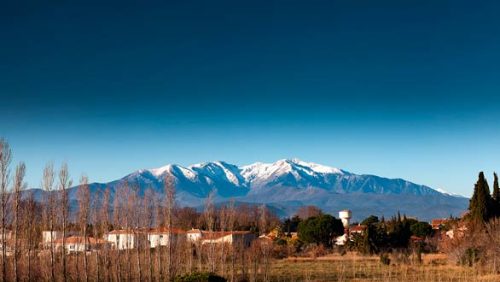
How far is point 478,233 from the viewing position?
142 ft

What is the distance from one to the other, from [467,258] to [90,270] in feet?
81.7

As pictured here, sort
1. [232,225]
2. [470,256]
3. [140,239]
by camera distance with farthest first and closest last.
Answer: [232,225]
[140,239]
[470,256]

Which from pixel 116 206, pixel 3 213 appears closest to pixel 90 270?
pixel 116 206

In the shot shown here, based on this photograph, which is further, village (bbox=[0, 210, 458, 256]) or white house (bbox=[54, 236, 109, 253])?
village (bbox=[0, 210, 458, 256])

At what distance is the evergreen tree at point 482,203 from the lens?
4912 cm

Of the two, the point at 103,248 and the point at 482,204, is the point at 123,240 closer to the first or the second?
the point at 103,248

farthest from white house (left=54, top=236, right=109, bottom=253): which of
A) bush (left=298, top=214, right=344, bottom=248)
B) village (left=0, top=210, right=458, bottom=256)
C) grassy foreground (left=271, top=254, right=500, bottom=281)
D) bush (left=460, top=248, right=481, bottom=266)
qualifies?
bush (left=460, top=248, right=481, bottom=266)

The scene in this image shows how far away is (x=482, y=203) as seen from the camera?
1940 inches

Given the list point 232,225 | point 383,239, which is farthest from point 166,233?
point 383,239

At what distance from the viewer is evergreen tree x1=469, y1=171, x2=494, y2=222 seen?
49.1 m

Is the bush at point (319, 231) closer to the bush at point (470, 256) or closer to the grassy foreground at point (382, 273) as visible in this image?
the grassy foreground at point (382, 273)

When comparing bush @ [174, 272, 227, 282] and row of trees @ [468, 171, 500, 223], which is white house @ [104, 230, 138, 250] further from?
row of trees @ [468, 171, 500, 223]

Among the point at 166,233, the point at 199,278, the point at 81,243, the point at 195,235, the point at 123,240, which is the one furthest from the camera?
the point at 195,235

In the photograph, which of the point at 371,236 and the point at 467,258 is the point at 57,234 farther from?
the point at 467,258
